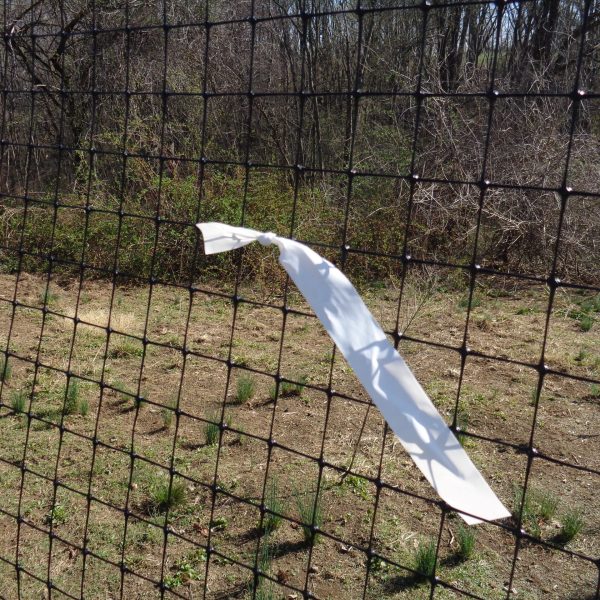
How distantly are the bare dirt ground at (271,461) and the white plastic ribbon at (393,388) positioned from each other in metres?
0.08

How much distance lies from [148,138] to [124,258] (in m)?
1.10

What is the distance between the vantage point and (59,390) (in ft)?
12.7

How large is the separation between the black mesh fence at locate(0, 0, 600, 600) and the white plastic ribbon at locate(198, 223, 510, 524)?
0.08m

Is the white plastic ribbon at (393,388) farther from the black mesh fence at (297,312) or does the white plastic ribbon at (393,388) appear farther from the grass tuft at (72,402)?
the grass tuft at (72,402)

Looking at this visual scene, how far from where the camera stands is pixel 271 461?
3.10 metres

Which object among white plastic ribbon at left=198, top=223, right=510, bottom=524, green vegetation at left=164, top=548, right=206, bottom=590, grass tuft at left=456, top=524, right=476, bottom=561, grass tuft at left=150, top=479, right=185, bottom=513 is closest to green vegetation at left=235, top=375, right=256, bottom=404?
grass tuft at left=150, top=479, right=185, bottom=513

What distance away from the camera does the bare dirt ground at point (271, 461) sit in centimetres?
234

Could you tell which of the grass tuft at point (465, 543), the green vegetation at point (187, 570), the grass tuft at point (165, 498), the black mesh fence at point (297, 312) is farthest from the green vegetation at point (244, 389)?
the grass tuft at point (465, 543)

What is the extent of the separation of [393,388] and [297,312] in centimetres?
34

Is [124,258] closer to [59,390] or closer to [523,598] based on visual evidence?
[59,390]

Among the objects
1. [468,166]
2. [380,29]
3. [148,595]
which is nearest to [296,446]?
[148,595]

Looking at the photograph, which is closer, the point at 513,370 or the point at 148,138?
the point at 513,370

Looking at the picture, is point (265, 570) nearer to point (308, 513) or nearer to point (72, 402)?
point (308, 513)

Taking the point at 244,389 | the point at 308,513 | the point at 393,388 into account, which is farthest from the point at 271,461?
the point at 393,388
